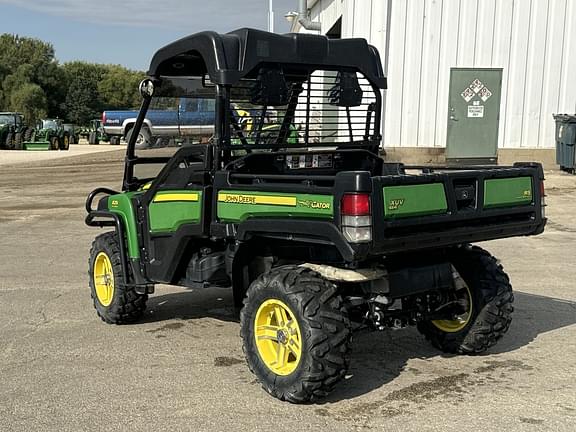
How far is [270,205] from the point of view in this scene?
14.1 ft

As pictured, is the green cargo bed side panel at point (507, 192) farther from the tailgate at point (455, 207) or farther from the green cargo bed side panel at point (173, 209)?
the green cargo bed side panel at point (173, 209)

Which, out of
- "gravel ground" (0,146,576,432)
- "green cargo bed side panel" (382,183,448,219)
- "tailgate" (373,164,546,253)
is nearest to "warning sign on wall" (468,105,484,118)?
"gravel ground" (0,146,576,432)

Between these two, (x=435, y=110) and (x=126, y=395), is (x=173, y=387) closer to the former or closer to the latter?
(x=126, y=395)

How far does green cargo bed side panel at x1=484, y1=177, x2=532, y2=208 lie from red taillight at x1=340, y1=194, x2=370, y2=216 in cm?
104

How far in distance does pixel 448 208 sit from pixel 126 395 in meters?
2.25

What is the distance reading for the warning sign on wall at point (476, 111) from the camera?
16.1 meters

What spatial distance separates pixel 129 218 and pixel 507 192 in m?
2.81

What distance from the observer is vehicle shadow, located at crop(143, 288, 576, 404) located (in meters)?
4.67

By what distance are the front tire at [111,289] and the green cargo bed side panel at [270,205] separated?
153cm

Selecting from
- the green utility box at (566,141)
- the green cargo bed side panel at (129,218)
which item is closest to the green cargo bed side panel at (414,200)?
the green cargo bed side panel at (129,218)

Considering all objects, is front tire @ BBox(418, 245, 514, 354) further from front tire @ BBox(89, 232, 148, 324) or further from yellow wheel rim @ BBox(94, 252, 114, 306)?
yellow wheel rim @ BBox(94, 252, 114, 306)

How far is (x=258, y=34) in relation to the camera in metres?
4.86

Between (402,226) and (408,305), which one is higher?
(402,226)

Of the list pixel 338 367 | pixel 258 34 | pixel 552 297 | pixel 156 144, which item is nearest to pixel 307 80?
pixel 258 34
